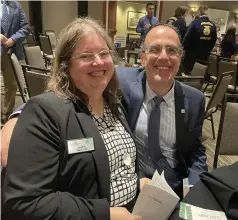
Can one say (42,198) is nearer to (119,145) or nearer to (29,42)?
(119,145)

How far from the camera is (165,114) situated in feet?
4.67

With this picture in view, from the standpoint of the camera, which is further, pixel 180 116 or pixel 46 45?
pixel 46 45

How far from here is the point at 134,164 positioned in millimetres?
1260

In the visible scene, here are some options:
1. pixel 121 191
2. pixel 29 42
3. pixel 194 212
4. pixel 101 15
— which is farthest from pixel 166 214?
pixel 101 15

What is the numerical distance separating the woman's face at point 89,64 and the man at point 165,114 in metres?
0.32

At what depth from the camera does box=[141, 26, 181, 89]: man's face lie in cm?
137

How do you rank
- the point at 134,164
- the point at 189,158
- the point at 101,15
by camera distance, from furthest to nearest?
the point at 101,15, the point at 189,158, the point at 134,164

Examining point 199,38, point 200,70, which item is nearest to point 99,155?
point 200,70

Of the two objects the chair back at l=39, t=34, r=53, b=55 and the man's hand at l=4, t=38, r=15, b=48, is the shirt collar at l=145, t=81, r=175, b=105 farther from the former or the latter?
the chair back at l=39, t=34, r=53, b=55

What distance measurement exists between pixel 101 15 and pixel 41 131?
390 inches

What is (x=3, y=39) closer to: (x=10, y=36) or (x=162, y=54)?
(x=10, y=36)

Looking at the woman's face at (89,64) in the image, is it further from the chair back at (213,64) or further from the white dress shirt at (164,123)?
the chair back at (213,64)

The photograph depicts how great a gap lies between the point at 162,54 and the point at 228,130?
28.8 inches

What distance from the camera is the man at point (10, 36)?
10.6 feet
